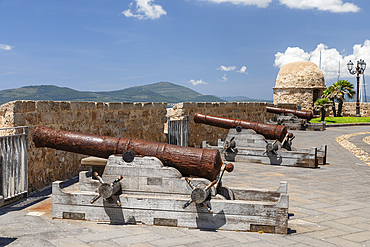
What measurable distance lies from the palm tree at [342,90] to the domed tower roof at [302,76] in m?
1.94

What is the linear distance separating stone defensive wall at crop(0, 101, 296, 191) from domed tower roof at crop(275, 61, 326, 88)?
25.6 metres

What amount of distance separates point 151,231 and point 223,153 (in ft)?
19.3

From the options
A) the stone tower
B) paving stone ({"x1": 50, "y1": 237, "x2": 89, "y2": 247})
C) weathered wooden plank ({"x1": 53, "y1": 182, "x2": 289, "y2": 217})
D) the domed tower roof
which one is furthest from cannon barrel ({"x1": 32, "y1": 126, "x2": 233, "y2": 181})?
the domed tower roof

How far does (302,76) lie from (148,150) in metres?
33.2

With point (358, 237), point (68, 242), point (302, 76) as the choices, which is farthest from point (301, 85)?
point (68, 242)

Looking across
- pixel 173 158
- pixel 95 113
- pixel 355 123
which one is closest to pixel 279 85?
pixel 355 123

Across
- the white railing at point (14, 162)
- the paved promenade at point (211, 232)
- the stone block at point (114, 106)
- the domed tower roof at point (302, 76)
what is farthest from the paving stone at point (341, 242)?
the domed tower roof at point (302, 76)

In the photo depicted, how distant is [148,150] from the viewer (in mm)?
4332

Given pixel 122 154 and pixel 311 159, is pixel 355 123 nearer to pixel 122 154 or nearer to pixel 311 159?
pixel 311 159

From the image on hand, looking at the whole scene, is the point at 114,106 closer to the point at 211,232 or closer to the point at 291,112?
the point at 211,232

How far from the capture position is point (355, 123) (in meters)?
24.9

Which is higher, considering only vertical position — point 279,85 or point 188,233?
point 279,85

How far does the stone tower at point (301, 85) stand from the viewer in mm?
34375

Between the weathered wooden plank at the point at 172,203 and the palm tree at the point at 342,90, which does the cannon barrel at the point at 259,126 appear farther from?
the palm tree at the point at 342,90
